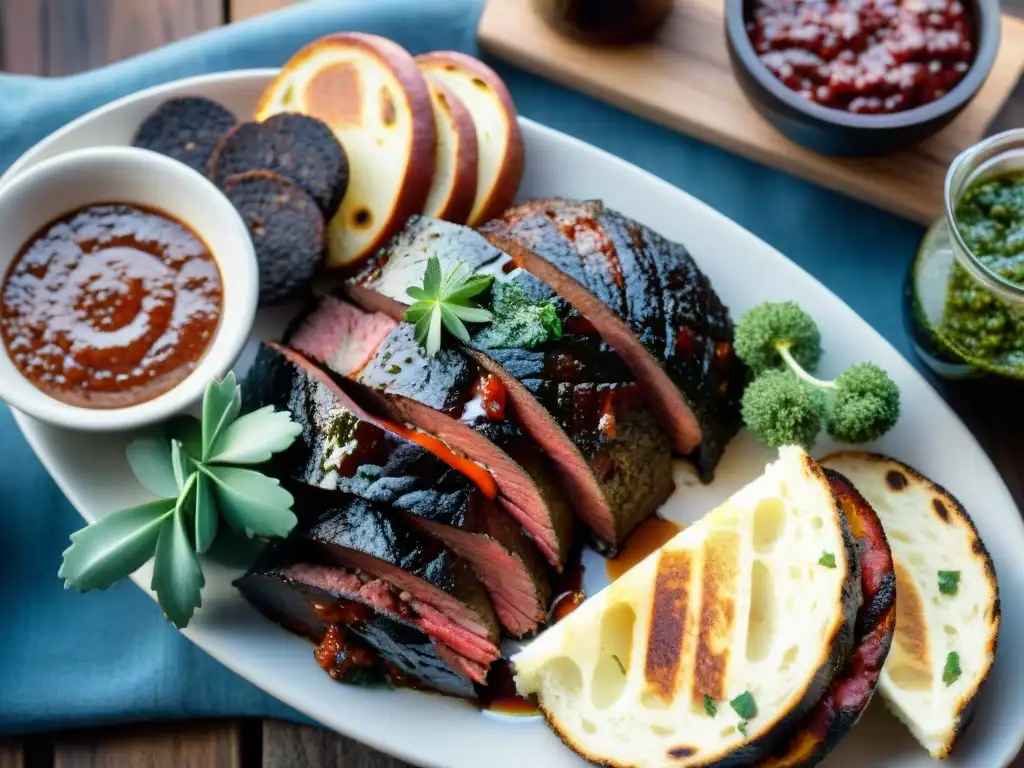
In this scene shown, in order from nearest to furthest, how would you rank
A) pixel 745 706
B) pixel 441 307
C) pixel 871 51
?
1. pixel 745 706
2. pixel 441 307
3. pixel 871 51

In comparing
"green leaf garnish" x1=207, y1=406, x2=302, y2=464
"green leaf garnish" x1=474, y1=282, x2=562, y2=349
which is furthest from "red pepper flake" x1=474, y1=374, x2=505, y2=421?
"green leaf garnish" x1=207, y1=406, x2=302, y2=464

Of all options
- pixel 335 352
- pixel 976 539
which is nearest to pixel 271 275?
pixel 335 352

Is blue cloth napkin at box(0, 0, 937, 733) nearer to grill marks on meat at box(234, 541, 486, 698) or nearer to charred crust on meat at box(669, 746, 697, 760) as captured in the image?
grill marks on meat at box(234, 541, 486, 698)

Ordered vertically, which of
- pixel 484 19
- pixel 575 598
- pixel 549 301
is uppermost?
pixel 484 19

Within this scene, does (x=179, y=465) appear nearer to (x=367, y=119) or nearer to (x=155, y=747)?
(x=155, y=747)

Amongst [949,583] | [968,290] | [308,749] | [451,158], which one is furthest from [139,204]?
[949,583]

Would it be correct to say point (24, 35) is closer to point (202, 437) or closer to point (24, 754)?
point (202, 437)
